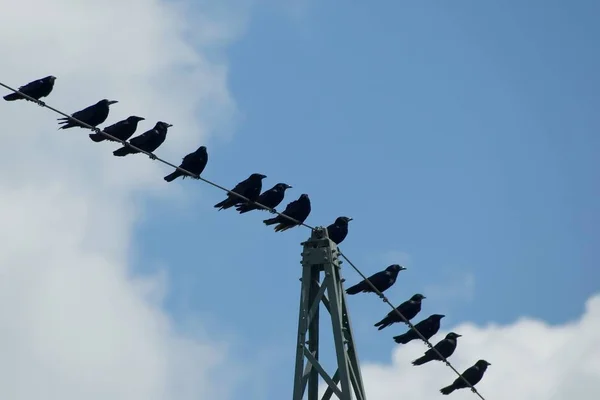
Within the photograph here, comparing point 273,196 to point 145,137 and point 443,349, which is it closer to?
point 145,137

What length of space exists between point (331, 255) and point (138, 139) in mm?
3914

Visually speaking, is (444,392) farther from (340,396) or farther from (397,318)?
(340,396)

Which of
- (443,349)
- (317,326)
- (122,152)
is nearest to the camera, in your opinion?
(317,326)

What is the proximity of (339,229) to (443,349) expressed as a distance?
8.35 feet

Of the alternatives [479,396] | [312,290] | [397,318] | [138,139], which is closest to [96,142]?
[138,139]

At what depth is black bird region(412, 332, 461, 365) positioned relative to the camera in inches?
635

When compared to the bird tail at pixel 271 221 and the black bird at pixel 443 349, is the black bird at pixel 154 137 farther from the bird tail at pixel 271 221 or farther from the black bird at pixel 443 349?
the black bird at pixel 443 349

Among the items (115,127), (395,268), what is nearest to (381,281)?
(395,268)

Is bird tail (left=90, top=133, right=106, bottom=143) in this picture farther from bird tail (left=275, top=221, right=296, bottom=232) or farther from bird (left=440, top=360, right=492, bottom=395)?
bird (left=440, top=360, right=492, bottom=395)

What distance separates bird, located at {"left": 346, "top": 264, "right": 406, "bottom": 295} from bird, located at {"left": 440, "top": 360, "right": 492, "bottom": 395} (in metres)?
2.06

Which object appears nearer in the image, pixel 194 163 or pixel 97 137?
pixel 97 137

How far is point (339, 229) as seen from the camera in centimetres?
1566

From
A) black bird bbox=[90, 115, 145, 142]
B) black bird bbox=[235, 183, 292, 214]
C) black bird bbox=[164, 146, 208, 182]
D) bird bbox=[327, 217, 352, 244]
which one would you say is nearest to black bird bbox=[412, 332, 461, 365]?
bird bbox=[327, 217, 352, 244]

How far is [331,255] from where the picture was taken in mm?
11688
